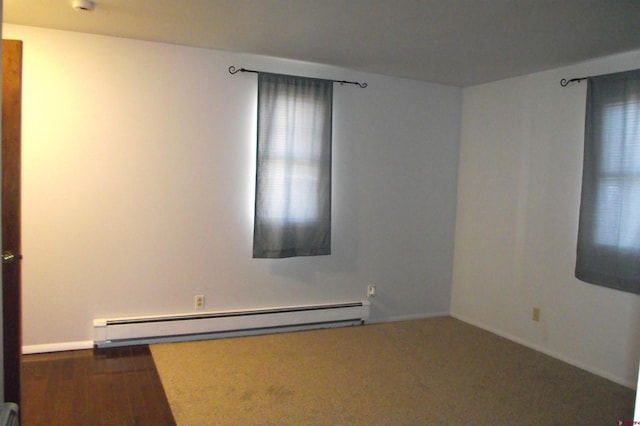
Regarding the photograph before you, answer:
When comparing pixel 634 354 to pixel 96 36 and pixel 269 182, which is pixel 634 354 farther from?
pixel 96 36

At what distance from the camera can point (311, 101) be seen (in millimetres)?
4020

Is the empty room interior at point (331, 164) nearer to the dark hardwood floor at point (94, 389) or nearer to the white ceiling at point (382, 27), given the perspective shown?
the white ceiling at point (382, 27)

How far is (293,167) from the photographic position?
3979 mm

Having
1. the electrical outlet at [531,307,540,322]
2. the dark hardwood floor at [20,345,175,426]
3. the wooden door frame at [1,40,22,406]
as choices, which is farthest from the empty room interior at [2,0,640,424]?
the wooden door frame at [1,40,22,406]

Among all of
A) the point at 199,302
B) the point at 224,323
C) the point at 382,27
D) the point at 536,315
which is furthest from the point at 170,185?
the point at 536,315

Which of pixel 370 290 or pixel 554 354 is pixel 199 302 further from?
pixel 554 354

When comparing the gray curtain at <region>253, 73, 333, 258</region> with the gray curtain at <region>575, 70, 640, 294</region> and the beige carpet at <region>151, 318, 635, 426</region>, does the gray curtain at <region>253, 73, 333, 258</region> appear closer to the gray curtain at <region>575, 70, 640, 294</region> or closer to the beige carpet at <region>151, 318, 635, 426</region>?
the beige carpet at <region>151, 318, 635, 426</region>

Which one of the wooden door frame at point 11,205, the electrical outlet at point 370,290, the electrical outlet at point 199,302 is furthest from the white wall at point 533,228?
the wooden door frame at point 11,205

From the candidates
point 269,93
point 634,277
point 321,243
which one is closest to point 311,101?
point 269,93

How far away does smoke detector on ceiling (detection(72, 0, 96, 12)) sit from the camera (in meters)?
2.75

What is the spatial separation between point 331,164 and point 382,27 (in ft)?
4.64

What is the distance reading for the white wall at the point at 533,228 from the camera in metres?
3.47

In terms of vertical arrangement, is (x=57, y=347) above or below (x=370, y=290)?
below

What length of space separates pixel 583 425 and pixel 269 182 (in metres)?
2.72
